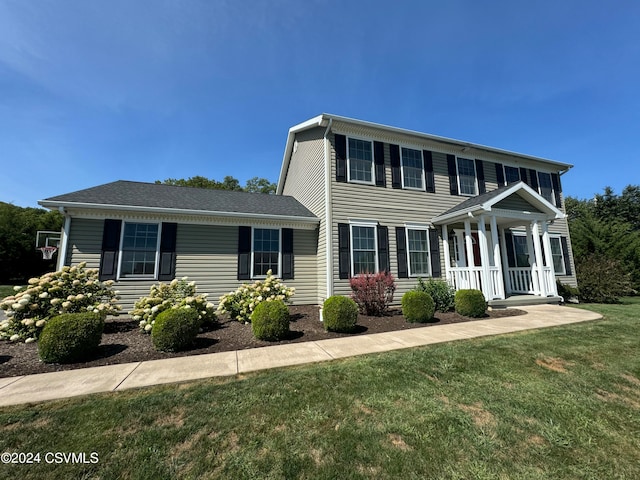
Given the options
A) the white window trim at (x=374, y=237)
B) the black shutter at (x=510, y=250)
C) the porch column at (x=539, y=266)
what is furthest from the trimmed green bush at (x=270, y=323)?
the black shutter at (x=510, y=250)

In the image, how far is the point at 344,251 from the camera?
898 centimetres

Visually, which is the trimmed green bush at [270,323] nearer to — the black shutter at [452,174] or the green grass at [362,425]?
the green grass at [362,425]

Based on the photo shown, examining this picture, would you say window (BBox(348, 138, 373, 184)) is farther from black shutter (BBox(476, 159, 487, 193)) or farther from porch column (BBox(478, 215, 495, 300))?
black shutter (BBox(476, 159, 487, 193))

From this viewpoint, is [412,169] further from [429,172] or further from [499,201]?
[499,201]

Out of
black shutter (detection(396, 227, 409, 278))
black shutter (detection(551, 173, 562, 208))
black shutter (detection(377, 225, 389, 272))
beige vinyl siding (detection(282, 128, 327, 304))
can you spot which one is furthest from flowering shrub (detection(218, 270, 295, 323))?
black shutter (detection(551, 173, 562, 208))

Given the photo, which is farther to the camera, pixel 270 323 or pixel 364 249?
pixel 364 249

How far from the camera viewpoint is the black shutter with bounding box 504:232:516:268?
11469 millimetres

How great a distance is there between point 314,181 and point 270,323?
6394 mm

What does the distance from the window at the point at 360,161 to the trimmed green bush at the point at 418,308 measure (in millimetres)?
4680

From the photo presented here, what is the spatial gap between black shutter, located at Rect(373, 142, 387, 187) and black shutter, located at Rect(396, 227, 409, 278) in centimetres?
188

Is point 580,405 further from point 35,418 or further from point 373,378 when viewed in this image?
point 35,418

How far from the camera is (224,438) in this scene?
2.39 m

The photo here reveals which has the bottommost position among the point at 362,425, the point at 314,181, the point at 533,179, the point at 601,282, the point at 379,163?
the point at 362,425

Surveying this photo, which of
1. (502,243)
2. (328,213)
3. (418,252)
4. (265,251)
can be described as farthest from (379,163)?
(502,243)
